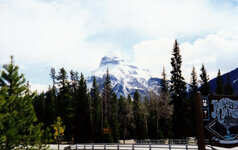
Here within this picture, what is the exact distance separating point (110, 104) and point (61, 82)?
1606 centimetres

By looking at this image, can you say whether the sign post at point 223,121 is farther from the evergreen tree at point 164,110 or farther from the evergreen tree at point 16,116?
the evergreen tree at point 164,110

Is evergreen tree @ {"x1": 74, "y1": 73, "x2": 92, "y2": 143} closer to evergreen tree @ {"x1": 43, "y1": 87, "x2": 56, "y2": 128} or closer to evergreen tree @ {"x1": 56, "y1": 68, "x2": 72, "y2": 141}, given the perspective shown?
evergreen tree @ {"x1": 56, "y1": 68, "x2": 72, "y2": 141}

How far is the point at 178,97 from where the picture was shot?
4550 cm

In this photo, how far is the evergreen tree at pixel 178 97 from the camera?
146 ft

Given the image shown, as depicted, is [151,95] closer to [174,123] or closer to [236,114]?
[174,123]

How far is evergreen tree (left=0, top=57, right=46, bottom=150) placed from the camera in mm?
18277

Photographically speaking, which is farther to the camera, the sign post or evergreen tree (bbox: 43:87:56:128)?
evergreen tree (bbox: 43:87:56:128)

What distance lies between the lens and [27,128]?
2019 centimetres

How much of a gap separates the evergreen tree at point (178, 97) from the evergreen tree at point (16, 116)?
30.0m

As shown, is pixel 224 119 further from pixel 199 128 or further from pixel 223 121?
pixel 199 128

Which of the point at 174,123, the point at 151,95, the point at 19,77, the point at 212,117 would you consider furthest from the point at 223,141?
the point at 151,95

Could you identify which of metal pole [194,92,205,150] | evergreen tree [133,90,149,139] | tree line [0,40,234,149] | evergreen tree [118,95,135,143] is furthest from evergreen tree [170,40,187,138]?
metal pole [194,92,205,150]

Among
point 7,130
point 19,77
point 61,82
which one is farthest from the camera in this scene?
point 61,82

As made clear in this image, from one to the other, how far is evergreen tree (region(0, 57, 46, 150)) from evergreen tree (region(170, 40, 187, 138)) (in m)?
30.0
